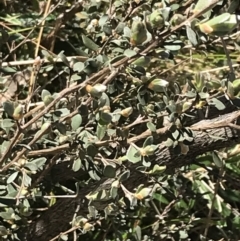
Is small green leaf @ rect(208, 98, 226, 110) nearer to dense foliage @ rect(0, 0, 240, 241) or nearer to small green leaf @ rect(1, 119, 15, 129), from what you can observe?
dense foliage @ rect(0, 0, 240, 241)

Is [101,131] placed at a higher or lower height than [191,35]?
lower

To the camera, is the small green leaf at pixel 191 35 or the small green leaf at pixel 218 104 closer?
the small green leaf at pixel 191 35

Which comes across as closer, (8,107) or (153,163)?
(8,107)

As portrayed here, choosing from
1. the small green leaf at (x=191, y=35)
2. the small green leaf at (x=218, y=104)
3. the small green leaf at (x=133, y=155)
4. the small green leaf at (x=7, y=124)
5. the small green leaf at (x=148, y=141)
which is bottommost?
the small green leaf at (x=133, y=155)

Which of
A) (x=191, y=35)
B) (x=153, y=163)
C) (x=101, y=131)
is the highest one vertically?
(x=191, y=35)

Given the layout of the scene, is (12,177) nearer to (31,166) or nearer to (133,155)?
(31,166)

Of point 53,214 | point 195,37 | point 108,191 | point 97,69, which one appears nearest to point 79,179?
point 53,214

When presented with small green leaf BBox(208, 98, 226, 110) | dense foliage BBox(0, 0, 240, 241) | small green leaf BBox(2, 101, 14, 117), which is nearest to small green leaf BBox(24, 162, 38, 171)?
dense foliage BBox(0, 0, 240, 241)

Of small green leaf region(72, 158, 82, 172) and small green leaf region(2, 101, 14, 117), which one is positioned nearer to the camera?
small green leaf region(2, 101, 14, 117)

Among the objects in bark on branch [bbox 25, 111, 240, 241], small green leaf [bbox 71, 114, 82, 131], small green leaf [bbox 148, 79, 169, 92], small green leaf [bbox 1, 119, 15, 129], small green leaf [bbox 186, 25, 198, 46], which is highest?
small green leaf [bbox 186, 25, 198, 46]

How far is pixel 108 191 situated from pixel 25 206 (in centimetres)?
13

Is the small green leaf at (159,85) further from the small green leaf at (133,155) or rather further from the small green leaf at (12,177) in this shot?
the small green leaf at (12,177)

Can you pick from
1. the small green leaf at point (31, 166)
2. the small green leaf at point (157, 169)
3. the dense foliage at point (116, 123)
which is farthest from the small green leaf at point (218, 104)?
the small green leaf at point (31, 166)

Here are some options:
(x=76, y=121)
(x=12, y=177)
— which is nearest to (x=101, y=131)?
(x=76, y=121)
